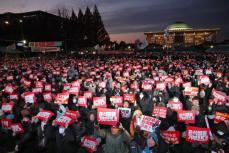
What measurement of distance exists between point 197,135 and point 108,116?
2294 millimetres

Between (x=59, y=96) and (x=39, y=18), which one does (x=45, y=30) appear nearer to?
(x=39, y=18)

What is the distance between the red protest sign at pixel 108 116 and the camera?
698cm

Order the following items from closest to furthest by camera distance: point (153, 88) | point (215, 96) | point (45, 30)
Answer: point (215, 96) < point (153, 88) < point (45, 30)

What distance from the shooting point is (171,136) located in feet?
21.0

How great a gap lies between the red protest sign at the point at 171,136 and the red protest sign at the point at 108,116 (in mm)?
1283

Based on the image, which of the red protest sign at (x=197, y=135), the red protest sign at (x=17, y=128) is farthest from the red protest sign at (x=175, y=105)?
the red protest sign at (x=17, y=128)

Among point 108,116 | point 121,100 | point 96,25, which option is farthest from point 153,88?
point 96,25

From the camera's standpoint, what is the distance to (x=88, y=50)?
67562 millimetres

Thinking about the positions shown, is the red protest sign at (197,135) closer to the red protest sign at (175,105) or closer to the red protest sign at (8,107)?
the red protest sign at (175,105)

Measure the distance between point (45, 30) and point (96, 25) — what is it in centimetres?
2386

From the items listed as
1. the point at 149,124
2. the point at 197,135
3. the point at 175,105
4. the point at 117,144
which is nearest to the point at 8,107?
the point at 117,144

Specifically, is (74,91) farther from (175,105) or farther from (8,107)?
(175,105)

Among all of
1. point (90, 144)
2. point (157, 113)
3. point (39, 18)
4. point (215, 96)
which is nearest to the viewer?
point (90, 144)

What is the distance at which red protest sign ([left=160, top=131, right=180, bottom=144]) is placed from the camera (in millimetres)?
6375
